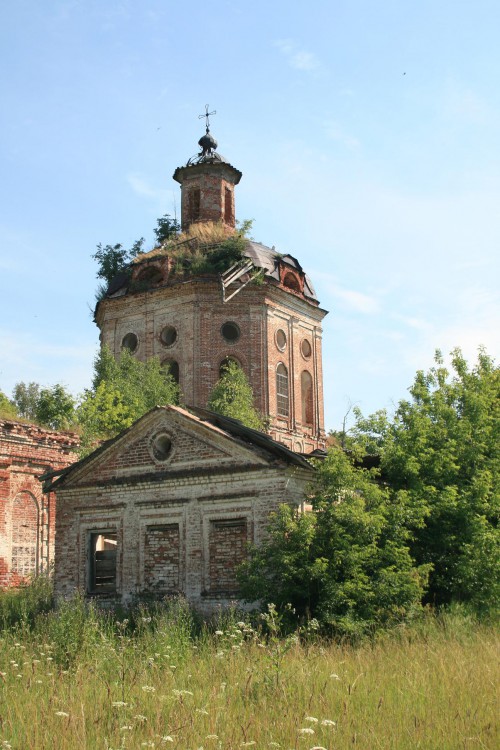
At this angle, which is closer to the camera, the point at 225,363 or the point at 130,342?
the point at 225,363

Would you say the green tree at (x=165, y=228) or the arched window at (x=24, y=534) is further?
the green tree at (x=165, y=228)

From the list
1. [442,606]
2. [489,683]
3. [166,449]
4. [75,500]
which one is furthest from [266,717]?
[75,500]

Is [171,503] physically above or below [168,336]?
below

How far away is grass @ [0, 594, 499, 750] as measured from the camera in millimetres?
5930

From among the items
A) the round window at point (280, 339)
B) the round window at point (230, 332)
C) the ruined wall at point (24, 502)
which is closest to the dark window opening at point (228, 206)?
the round window at point (280, 339)

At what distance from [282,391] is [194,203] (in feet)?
33.8

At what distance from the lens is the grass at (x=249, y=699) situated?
593 centimetres

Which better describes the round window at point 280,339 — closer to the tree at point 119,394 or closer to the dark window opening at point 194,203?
the tree at point 119,394

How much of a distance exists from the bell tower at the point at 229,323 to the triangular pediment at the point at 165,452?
497 inches

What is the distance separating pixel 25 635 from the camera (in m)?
11.7

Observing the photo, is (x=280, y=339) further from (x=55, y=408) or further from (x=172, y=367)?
(x=55, y=408)

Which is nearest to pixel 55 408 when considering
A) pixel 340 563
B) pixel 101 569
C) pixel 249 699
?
pixel 101 569

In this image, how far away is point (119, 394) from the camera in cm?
2800

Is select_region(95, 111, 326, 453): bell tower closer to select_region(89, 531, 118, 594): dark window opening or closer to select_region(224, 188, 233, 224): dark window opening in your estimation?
select_region(224, 188, 233, 224): dark window opening
